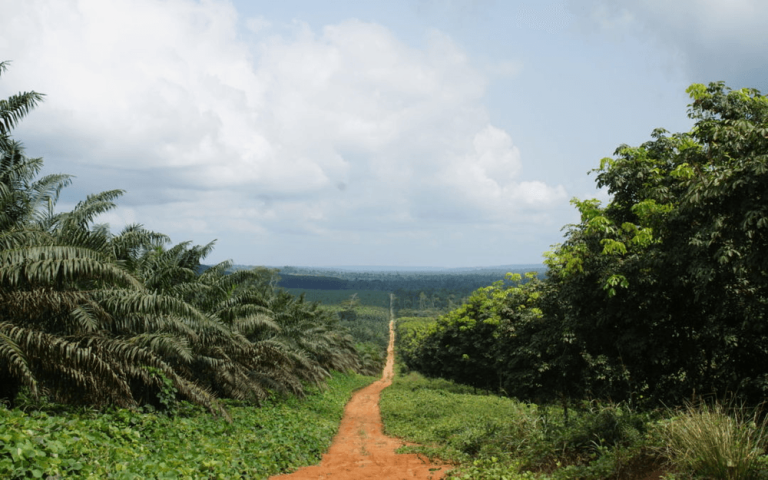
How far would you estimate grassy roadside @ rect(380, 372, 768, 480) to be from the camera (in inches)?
214

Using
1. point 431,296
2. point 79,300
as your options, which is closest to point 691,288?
point 79,300

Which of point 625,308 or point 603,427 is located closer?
point 603,427

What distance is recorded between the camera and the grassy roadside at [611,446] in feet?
17.8

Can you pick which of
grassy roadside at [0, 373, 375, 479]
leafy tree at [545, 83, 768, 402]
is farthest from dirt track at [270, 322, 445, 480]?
leafy tree at [545, 83, 768, 402]

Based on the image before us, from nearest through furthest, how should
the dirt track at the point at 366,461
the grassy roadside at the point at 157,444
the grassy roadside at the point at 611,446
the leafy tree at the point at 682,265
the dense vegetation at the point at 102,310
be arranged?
the grassy roadside at the point at 157,444, the grassy roadside at the point at 611,446, the leafy tree at the point at 682,265, the dense vegetation at the point at 102,310, the dirt track at the point at 366,461

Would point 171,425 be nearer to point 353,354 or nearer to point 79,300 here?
point 79,300

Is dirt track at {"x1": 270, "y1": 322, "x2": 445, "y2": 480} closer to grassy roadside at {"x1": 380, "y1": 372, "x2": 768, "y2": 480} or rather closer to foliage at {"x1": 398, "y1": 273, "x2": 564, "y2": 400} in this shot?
grassy roadside at {"x1": 380, "y1": 372, "x2": 768, "y2": 480}

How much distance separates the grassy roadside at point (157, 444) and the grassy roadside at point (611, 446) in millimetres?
3401

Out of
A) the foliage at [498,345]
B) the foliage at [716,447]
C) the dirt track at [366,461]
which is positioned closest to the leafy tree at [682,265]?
the foliage at [716,447]

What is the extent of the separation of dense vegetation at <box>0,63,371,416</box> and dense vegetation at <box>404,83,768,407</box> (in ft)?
29.5

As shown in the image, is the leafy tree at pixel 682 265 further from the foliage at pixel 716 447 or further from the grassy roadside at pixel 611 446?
the foliage at pixel 716 447

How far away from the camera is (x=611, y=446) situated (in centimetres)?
748

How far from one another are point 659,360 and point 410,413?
10.4m

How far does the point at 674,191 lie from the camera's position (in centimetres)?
964
